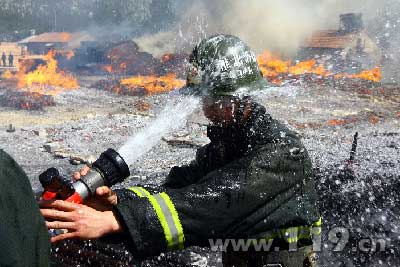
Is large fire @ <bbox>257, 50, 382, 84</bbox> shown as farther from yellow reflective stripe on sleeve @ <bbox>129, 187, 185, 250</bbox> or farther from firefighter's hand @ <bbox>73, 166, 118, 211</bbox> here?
yellow reflective stripe on sleeve @ <bbox>129, 187, 185, 250</bbox>

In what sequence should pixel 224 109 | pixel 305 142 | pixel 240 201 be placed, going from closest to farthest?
pixel 240 201 < pixel 224 109 < pixel 305 142

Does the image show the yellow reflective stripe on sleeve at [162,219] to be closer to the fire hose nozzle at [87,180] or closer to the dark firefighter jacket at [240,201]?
the dark firefighter jacket at [240,201]

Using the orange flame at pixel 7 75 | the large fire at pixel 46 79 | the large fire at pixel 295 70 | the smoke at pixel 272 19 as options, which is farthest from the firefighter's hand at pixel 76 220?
the smoke at pixel 272 19

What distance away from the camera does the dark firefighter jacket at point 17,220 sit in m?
0.85

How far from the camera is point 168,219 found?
1966 millimetres

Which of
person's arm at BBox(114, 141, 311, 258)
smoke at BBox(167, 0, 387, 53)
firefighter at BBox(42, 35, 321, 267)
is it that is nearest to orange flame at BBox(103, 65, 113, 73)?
smoke at BBox(167, 0, 387, 53)

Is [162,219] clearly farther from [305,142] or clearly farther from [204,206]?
[305,142]

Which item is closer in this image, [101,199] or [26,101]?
[101,199]

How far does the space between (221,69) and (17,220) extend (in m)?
1.71

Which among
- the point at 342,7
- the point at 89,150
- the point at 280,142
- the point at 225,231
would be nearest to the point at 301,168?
the point at 280,142

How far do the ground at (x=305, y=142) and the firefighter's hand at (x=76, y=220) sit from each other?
1.22 meters

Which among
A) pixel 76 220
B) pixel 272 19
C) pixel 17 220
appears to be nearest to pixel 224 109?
pixel 76 220

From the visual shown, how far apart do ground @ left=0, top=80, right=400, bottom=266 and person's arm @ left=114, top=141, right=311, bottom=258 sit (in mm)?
615

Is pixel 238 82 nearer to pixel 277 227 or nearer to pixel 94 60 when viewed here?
pixel 277 227
